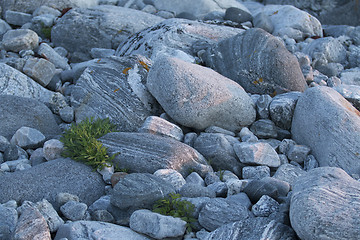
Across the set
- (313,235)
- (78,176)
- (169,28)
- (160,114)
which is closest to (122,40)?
(169,28)

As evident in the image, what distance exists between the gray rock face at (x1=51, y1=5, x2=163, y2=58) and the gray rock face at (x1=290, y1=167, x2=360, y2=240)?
22.6 feet

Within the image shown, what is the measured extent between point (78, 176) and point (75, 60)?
4804 millimetres

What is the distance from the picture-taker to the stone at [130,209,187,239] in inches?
154

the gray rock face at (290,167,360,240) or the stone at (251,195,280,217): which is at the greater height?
the gray rock face at (290,167,360,240)

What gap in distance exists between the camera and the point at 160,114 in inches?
259

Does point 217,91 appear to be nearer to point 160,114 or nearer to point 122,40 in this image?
point 160,114

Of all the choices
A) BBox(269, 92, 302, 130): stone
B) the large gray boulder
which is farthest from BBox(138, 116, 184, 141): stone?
BBox(269, 92, 302, 130): stone

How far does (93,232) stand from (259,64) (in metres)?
4.13

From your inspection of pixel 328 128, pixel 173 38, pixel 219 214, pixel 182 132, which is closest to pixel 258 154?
pixel 328 128

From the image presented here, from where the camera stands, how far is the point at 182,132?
608 cm

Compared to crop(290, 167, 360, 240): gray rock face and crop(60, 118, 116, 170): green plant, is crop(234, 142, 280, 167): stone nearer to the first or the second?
crop(60, 118, 116, 170): green plant

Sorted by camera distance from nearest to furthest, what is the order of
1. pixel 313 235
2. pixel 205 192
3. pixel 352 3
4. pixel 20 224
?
pixel 313 235 < pixel 20 224 < pixel 205 192 < pixel 352 3

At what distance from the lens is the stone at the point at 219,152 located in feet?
18.3

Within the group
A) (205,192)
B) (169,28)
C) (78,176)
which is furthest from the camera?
(169,28)
